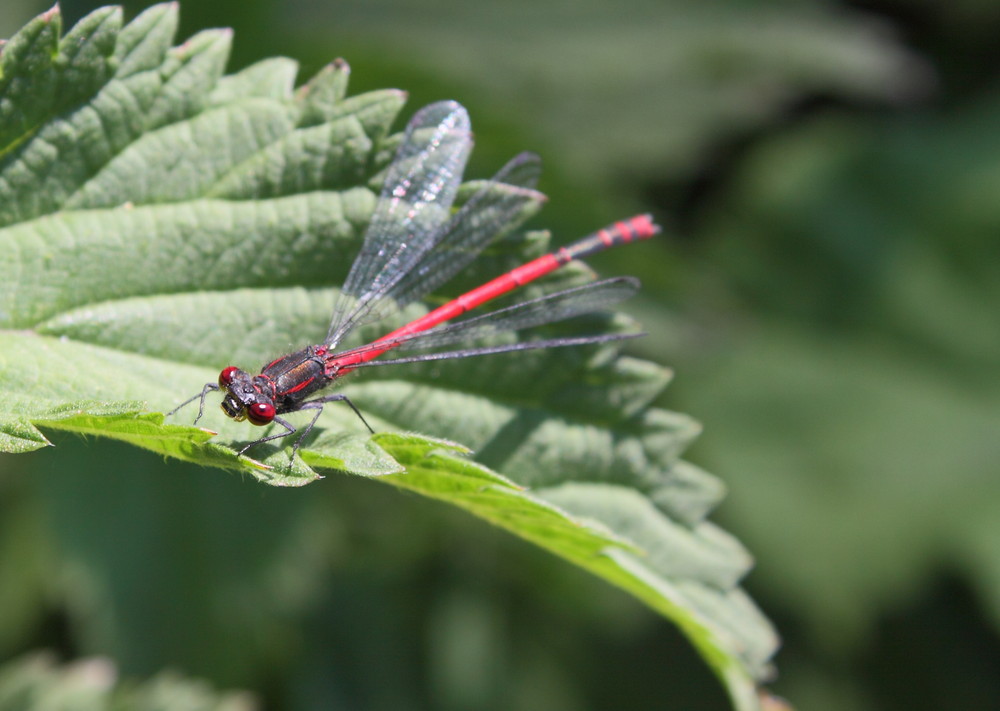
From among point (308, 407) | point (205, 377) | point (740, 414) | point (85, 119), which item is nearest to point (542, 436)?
point (308, 407)

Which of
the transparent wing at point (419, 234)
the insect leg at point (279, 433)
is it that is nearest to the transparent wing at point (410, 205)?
the transparent wing at point (419, 234)

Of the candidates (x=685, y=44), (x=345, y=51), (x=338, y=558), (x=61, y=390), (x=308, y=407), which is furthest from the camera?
(x=685, y=44)

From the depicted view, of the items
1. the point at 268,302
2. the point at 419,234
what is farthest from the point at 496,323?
the point at 268,302

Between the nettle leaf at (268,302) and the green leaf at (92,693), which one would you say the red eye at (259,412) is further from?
the green leaf at (92,693)

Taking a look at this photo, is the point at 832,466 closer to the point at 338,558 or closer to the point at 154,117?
the point at 338,558

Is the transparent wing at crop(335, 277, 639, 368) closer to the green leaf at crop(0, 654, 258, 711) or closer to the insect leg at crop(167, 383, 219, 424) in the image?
the insect leg at crop(167, 383, 219, 424)

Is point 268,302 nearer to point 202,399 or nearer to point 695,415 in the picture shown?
point 202,399
